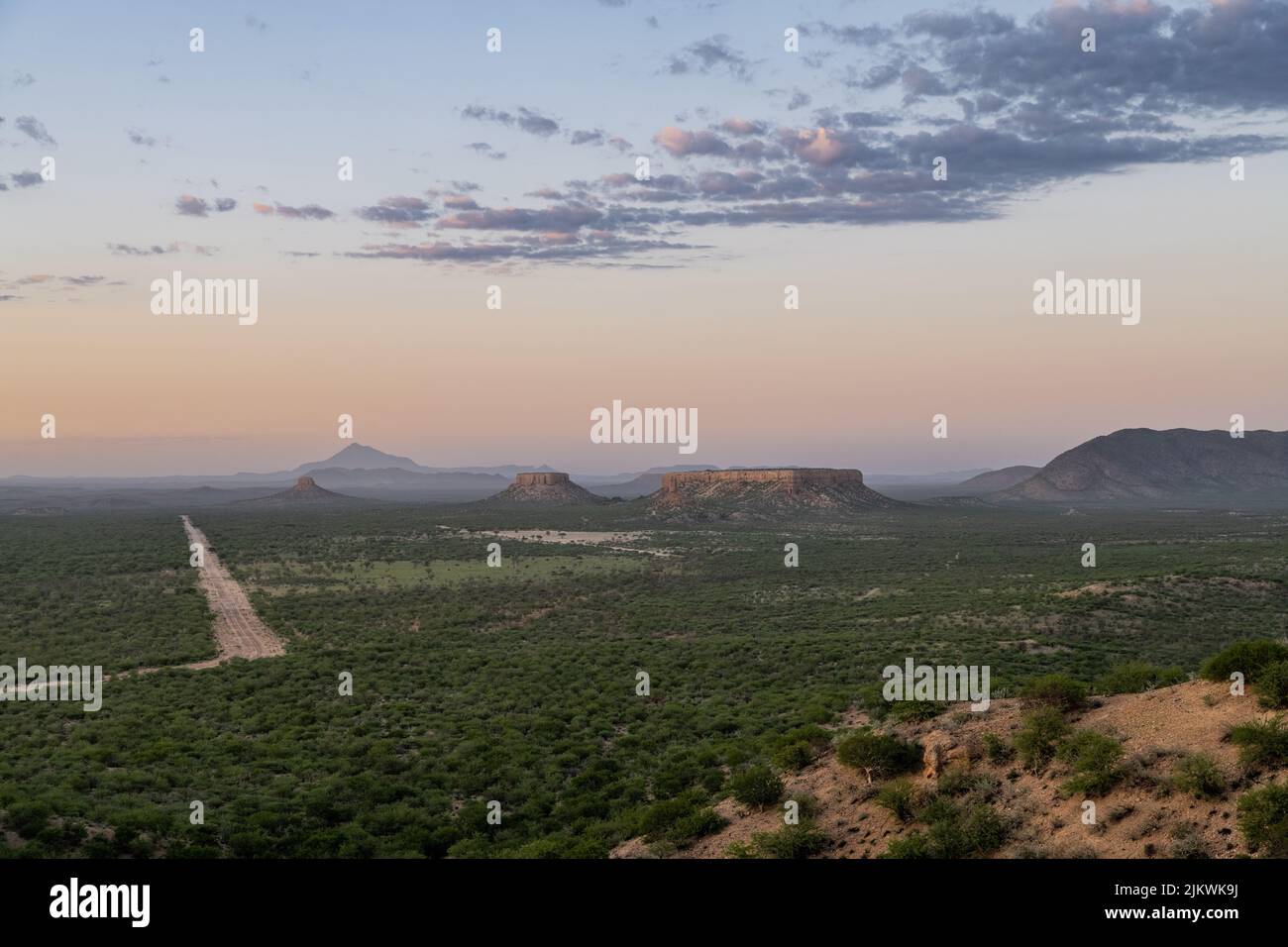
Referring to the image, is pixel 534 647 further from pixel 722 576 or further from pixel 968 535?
pixel 968 535

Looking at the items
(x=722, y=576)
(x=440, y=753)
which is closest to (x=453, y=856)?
(x=440, y=753)

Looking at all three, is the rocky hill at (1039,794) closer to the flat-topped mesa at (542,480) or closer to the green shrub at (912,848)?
the green shrub at (912,848)

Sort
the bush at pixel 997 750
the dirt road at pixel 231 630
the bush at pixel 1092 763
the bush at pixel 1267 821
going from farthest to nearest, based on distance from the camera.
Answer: the dirt road at pixel 231 630, the bush at pixel 997 750, the bush at pixel 1092 763, the bush at pixel 1267 821

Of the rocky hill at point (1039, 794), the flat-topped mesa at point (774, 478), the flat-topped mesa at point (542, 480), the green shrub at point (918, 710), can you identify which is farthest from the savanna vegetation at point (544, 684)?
the flat-topped mesa at point (542, 480)

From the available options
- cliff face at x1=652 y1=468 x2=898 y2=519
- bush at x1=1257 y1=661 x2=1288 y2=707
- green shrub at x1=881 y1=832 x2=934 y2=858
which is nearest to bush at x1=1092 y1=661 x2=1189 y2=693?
bush at x1=1257 y1=661 x2=1288 y2=707
